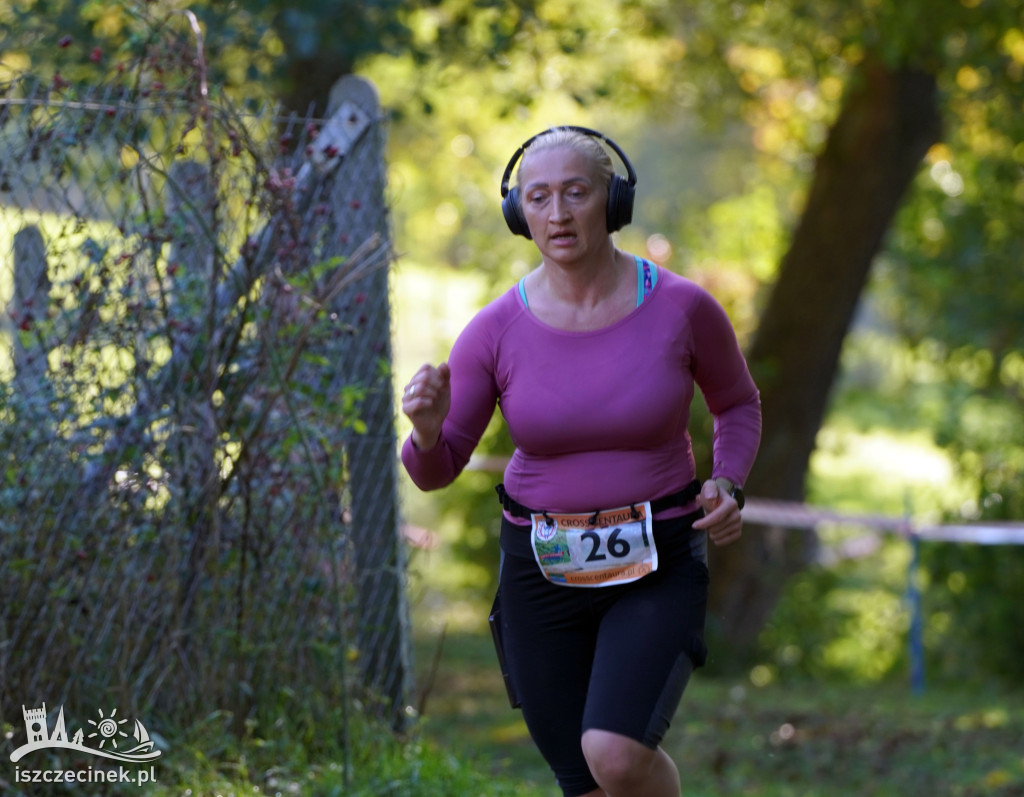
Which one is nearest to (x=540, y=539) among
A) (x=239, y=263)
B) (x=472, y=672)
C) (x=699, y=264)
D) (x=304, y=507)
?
(x=304, y=507)

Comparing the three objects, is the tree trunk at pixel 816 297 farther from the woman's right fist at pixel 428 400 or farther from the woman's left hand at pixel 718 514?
Answer: the woman's right fist at pixel 428 400

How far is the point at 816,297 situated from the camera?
10.7 meters

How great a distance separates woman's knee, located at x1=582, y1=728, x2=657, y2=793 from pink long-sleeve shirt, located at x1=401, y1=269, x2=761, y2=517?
0.56 metres

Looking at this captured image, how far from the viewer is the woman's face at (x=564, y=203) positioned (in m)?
3.16

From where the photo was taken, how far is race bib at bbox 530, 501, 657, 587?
3.12 m

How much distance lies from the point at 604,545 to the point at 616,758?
1.67 feet

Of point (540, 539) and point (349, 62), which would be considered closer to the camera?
point (540, 539)

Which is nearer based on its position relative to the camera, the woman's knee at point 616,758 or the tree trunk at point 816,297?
the woman's knee at point 616,758

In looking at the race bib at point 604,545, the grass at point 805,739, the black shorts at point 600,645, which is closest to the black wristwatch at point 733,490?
the black shorts at point 600,645

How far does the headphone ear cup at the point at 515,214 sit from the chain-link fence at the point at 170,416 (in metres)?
1.16

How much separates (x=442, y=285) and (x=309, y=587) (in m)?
8.55

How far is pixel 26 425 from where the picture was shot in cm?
443

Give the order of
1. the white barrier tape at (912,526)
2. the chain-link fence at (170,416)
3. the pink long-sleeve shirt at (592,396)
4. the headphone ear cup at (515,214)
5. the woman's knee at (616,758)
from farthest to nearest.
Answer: the white barrier tape at (912,526)
the chain-link fence at (170,416)
the headphone ear cup at (515,214)
the pink long-sleeve shirt at (592,396)
the woman's knee at (616,758)

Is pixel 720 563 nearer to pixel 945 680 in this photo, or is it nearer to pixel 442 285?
pixel 945 680
